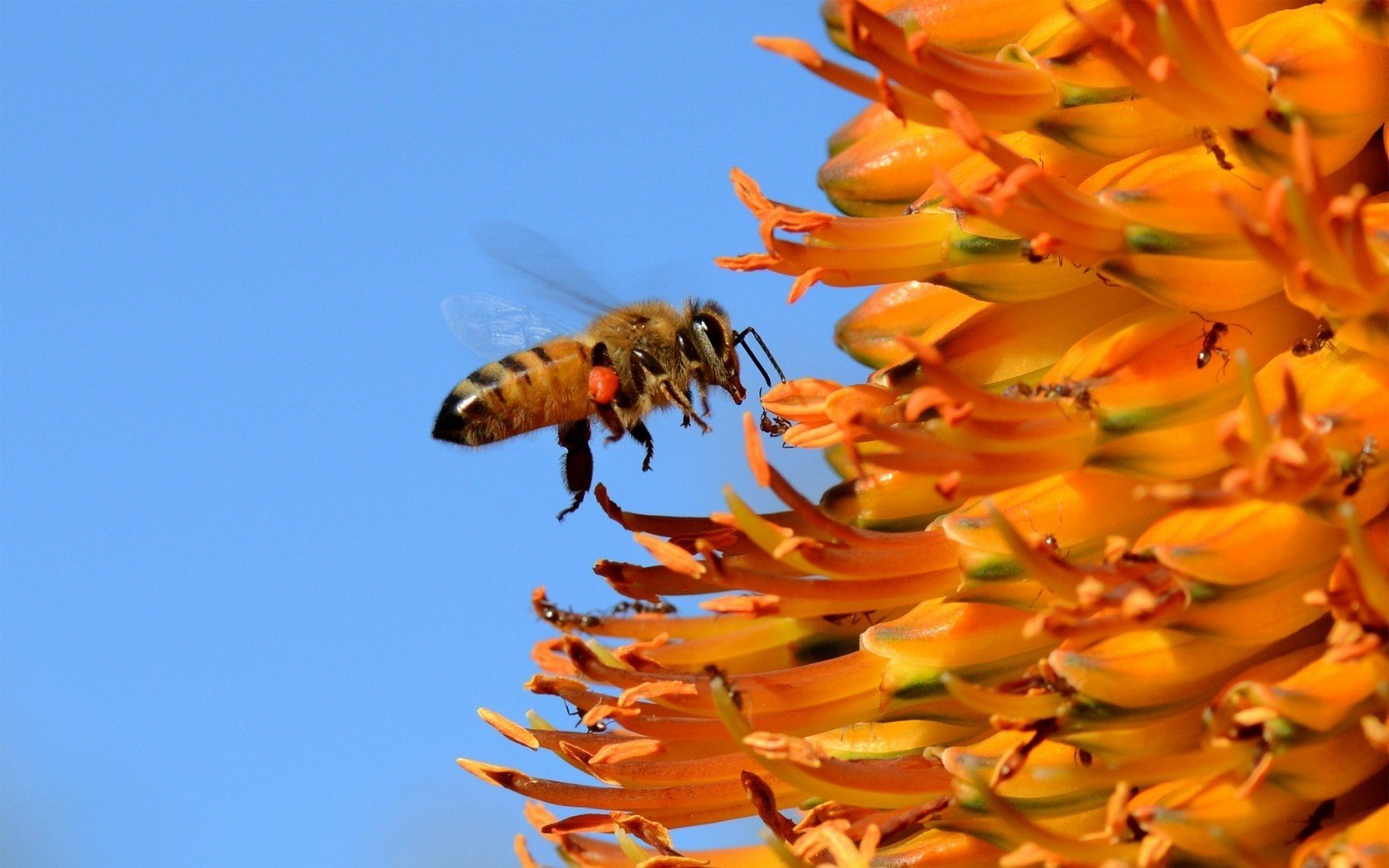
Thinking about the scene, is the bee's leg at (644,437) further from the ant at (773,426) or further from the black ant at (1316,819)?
the black ant at (1316,819)

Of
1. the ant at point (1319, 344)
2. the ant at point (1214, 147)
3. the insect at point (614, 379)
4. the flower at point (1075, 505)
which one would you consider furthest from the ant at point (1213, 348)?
the insect at point (614, 379)

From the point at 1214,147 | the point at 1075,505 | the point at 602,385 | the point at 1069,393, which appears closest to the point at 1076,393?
the point at 1069,393

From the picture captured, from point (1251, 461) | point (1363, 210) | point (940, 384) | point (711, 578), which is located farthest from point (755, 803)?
point (1363, 210)

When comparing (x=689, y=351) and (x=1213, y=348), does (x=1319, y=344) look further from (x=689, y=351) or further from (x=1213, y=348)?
(x=689, y=351)

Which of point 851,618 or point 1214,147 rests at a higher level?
point 1214,147

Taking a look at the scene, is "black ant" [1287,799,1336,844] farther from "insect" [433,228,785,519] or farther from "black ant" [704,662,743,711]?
"insect" [433,228,785,519]

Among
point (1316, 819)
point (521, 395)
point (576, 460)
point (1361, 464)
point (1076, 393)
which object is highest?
point (521, 395)

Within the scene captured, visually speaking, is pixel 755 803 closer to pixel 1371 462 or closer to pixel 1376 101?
pixel 1371 462

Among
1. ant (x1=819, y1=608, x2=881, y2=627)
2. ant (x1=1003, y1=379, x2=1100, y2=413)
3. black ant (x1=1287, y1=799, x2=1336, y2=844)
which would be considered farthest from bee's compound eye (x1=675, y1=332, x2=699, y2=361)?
black ant (x1=1287, y1=799, x2=1336, y2=844)
